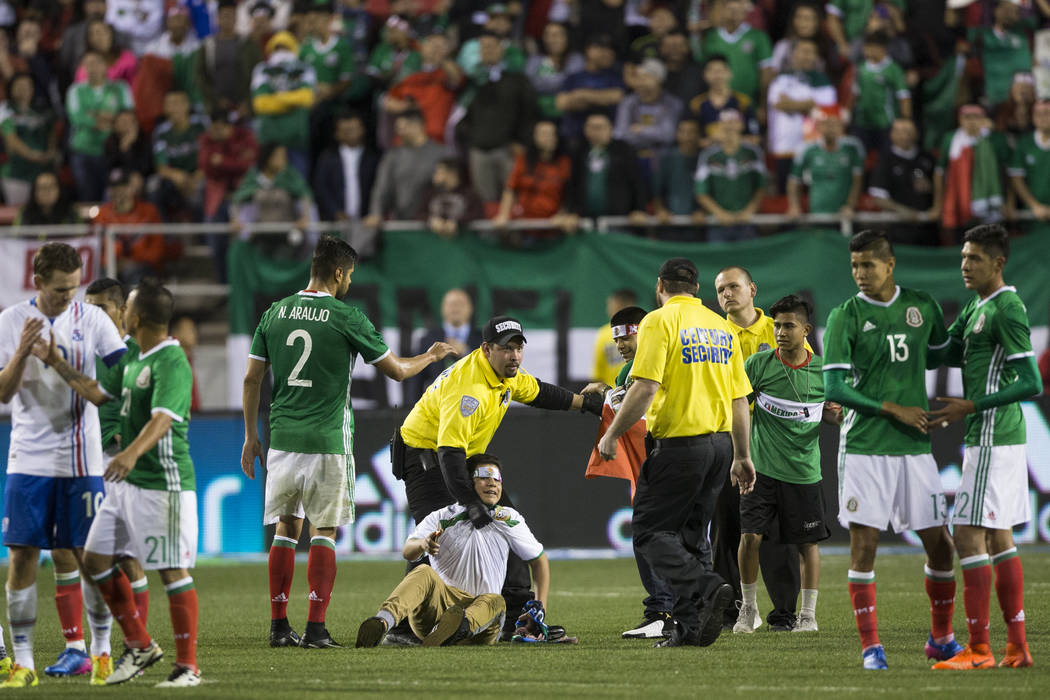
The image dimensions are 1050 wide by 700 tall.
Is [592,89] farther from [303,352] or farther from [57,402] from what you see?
[57,402]

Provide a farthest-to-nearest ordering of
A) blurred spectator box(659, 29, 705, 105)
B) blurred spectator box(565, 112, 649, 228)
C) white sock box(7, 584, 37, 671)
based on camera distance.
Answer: blurred spectator box(659, 29, 705, 105) < blurred spectator box(565, 112, 649, 228) < white sock box(7, 584, 37, 671)

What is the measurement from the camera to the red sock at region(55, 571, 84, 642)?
8156 millimetres

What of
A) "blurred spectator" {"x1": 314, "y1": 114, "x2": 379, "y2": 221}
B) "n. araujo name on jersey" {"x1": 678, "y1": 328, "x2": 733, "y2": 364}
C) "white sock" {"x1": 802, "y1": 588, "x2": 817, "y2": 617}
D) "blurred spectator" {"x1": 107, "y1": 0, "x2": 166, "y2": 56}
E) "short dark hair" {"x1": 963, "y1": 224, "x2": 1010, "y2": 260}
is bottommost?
"white sock" {"x1": 802, "y1": 588, "x2": 817, "y2": 617}

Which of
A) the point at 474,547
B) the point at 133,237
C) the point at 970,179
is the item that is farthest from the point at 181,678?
the point at 970,179

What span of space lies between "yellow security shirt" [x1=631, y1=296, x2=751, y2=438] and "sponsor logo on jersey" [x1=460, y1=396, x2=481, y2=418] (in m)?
1.17

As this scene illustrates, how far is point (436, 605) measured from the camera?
31.6ft

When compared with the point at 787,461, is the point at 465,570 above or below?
below

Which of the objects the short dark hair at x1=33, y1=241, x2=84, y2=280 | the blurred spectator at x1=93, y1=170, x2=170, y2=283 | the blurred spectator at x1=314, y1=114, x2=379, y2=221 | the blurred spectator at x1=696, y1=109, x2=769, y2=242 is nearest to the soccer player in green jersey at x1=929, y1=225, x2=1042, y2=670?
the short dark hair at x1=33, y1=241, x2=84, y2=280

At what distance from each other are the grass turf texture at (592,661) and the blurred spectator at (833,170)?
5.82 m

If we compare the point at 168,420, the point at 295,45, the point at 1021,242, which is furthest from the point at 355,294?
the point at 168,420

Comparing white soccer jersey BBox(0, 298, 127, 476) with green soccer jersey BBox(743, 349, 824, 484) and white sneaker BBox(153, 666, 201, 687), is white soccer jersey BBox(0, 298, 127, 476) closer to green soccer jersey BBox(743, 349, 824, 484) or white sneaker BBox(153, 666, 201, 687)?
A: white sneaker BBox(153, 666, 201, 687)

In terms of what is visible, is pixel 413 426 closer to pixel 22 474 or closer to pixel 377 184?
pixel 22 474

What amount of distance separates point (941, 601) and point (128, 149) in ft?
46.0

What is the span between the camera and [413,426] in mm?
10164
